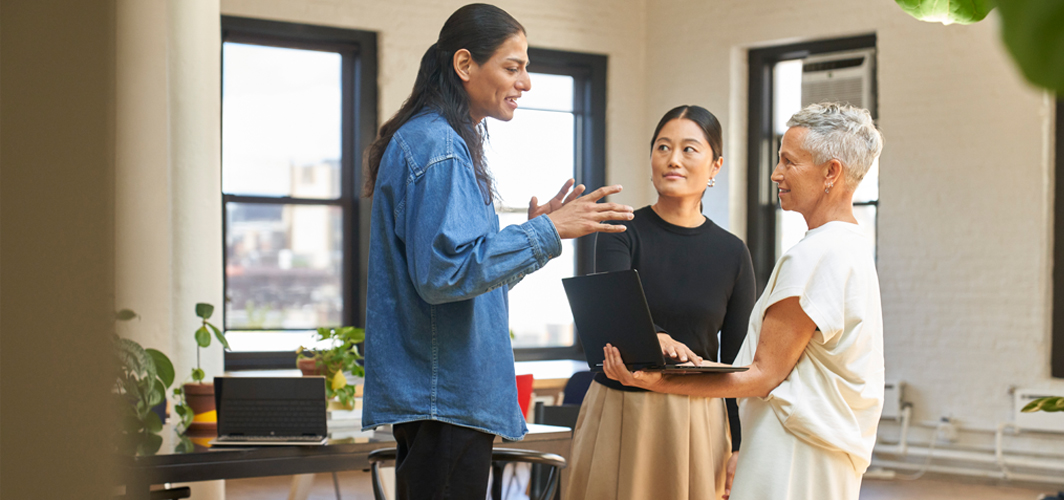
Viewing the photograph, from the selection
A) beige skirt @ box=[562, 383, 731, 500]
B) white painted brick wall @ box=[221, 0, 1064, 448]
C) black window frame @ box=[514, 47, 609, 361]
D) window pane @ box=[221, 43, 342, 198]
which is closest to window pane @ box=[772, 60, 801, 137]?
white painted brick wall @ box=[221, 0, 1064, 448]

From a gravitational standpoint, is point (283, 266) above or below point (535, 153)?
below

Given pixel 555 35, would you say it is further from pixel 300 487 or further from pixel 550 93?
pixel 300 487

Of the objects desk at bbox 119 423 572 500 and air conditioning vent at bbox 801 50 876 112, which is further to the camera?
air conditioning vent at bbox 801 50 876 112

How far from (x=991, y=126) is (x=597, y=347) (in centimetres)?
519

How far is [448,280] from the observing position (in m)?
1.40

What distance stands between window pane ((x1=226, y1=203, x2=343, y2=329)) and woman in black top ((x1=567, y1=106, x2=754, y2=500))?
4.67 meters

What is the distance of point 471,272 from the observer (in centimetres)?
141

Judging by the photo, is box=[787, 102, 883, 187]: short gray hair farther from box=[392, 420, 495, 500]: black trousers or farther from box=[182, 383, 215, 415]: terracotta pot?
box=[182, 383, 215, 415]: terracotta pot

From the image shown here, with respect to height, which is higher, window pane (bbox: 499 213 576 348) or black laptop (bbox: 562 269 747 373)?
black laptop (bbox: 562 269 747 373)

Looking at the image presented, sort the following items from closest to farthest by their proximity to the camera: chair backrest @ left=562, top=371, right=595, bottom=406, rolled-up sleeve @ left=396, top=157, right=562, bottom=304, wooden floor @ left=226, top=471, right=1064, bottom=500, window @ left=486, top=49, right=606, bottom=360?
rolled-up sleeve @ left=396, top=157, right=562, bottom=304
chair backrest @ left=562, top=371, right=595, bottom=406
wooden floor @ left=226, top=471, right=1064, bottom=500
window @ left=486, top=49, right=606, bottom=360

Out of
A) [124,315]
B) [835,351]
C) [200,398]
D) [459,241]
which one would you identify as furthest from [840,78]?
[124,315]

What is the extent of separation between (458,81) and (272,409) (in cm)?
122

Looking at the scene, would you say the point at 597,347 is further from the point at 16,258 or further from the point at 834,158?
the point at 16,258

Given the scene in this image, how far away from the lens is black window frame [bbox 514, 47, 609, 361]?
7434mm
